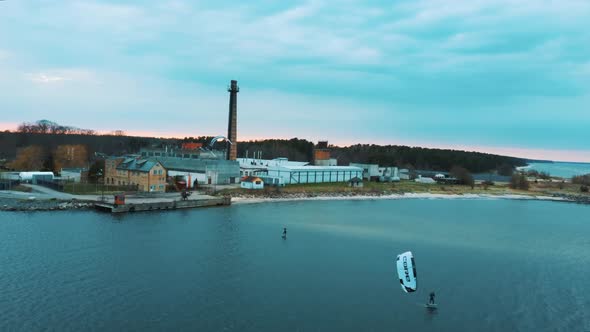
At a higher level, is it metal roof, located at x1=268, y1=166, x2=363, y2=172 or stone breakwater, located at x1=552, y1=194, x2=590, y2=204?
metal roof, located at x1=268, y1=166, x2=363, y2=172

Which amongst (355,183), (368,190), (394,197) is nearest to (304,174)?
(355,183)

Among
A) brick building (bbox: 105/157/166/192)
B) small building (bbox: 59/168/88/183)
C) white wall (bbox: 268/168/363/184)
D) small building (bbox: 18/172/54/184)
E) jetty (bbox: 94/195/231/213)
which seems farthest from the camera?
white wall (bbox: 268/168/363/184)

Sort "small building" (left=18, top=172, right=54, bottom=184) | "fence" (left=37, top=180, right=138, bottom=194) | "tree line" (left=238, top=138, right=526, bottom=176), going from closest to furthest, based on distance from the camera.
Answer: "fence" (left=37, top=180, right=138, bottom=194)
"small building" (left=18, top=172, right=54, bottom=184)
"tree line" (left=238, top=138, right=526, bottom=176)

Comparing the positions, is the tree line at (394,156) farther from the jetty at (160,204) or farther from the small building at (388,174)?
the jetty at (160,204)

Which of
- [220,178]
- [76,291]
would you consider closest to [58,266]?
[76,291]

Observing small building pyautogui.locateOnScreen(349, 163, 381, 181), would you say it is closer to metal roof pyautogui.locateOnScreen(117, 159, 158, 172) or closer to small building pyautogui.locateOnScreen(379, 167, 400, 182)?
small building pyautogui.locateOnScreen(379, 167, 400, 182)

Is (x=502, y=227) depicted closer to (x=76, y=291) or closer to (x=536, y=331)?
(x=536, y=331)

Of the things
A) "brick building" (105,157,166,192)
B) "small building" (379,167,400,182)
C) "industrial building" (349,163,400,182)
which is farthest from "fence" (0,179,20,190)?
"small building" (379,167,400,182)
